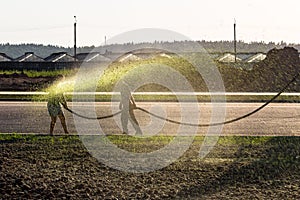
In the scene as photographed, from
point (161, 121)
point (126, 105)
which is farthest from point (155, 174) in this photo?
point (161, 121)

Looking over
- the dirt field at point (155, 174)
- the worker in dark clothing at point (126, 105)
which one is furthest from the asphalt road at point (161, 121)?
the dirt field at point (155, 174)

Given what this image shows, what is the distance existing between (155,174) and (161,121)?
888 cm

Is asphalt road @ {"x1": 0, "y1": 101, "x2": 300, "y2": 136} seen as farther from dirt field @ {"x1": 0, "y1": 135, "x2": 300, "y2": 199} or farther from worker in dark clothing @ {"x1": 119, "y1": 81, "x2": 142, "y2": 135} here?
dirt field @ {"x1": 0, "y1": 135, "x2": 300, "y2": 199}

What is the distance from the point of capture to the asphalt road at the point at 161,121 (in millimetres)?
18016

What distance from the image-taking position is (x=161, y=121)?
20.4 meters

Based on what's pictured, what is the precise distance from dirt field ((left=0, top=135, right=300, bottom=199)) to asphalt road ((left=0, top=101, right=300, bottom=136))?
285cm

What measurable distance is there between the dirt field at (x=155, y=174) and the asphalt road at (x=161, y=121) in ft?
9.34

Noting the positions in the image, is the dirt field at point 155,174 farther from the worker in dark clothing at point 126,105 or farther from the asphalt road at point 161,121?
the asphalt road at point 161,121

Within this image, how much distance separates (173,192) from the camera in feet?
33.4

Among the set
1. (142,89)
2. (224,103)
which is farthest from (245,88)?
(224,103)

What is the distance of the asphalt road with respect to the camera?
709 inches

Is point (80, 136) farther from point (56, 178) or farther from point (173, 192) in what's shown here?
point (173, 192)

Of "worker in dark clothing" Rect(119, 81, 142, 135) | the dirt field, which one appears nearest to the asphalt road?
"worker in dark clothing" Rect(119, 81, 142, 135)

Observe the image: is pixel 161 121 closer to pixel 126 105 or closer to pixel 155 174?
Answer: pixel 126 105
